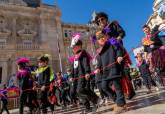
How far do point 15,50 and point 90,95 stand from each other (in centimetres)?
2357

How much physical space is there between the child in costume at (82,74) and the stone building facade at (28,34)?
21890 mm

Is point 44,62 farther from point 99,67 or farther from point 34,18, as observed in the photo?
point 34,18

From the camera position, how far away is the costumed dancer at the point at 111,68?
477 centimetres

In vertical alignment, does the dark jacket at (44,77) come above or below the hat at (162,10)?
below

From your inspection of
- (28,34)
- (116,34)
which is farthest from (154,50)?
(28,34)

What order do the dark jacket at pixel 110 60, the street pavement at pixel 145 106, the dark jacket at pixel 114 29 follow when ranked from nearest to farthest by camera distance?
the street pavement at pixel 145 106
the dark jacket at pixel 110 60
the dark jacket at pixel 114 29

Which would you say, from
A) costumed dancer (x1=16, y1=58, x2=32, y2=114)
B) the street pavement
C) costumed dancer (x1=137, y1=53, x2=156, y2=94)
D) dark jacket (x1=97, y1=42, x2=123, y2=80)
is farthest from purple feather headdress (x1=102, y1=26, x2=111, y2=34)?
costumed dancer (x1=137, y1=53, x2=156, y2=94)

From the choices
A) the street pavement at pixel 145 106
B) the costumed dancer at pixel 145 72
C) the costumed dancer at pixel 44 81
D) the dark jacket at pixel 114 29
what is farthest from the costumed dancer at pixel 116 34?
the costumed dancer at pixel 145 72

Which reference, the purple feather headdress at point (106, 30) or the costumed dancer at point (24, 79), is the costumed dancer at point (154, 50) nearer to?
the purple feather headdress at point (106, 30)

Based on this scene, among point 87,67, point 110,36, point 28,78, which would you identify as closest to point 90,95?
point 87,67

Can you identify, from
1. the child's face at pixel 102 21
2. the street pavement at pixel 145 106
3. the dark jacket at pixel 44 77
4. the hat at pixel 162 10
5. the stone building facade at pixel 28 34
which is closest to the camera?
the street pavement at pixel 145 106

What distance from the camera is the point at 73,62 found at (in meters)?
6.78

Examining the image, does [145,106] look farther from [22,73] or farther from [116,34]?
[22,73]

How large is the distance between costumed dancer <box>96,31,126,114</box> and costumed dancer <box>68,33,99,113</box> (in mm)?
917
